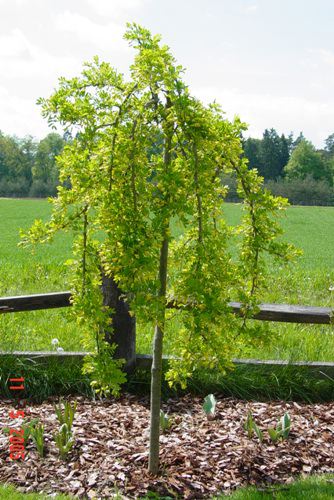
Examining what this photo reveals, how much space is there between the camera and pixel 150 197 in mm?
3391

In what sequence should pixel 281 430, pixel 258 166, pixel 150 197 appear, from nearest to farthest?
1. pixel 150 197
2. pixel 281 430
3. pixel 258 166

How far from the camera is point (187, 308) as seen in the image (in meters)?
3.76

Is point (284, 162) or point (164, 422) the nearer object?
point (164, 422)

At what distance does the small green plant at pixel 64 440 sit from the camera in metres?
4.17

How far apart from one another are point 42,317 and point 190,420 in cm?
319

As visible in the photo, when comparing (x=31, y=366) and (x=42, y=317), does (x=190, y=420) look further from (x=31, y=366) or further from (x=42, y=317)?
(x=42, y=317)

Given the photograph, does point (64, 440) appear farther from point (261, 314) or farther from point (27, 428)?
point (261, 314)

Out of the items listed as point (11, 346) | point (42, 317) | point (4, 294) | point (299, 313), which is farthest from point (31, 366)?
point (4, 294)

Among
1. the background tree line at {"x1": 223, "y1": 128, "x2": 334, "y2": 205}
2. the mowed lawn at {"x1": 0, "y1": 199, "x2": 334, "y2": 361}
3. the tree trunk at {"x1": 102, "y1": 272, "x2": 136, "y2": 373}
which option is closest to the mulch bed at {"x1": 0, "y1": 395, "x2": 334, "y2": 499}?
the tree trunk at {"x1": 102, "y1": 272, "x2": 136, "y2": 373}

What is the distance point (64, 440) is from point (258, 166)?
8223 centimetres

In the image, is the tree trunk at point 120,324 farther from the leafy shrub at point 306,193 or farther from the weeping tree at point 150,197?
the leafy shrub at point 306,193

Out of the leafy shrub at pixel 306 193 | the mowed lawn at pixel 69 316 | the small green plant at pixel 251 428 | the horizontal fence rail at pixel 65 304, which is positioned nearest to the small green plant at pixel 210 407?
A: the small green plant at pixel 251 428

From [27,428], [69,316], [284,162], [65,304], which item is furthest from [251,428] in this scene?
[284,162]

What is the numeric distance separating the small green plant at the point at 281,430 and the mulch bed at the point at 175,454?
0.05 meters
